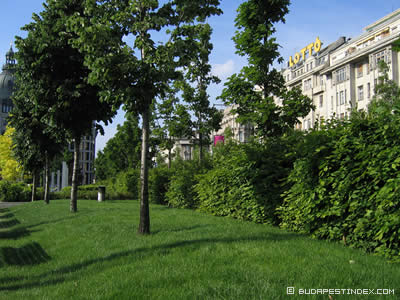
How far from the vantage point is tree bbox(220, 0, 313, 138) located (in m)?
12.5

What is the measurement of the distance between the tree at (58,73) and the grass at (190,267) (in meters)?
7.29

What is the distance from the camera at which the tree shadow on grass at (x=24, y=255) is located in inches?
274

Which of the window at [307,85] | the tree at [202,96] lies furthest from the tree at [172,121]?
the window at [307,85]

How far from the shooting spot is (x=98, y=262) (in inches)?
233

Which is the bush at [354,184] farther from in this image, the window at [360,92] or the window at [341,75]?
the window at [341,75]

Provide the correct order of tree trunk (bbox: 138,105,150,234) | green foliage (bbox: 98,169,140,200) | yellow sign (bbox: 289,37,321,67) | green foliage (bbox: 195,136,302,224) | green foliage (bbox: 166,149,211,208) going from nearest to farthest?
tree trunk (bbox: 138,105,150,234), green foliage (bbox: 195,136,302,224), green foliage (bbox: 166,149,211,208), green foliage (bbox: 98,169,140,200), yellow sign (bbox: 289,37,321,67)

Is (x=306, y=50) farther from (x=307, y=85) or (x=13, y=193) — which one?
(x=13, y=193)

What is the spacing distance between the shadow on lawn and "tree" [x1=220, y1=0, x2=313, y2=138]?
588cm

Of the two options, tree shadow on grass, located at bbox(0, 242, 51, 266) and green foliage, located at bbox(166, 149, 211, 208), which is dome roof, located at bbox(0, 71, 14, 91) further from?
tree shadow on grass, located at bbox(0, 242, 51, 266)

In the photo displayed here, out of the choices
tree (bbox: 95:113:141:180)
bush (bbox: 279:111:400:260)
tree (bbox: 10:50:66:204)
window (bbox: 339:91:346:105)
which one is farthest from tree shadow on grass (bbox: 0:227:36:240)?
window (bbox: 339:91:346:105)

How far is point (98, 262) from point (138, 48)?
4.83 m

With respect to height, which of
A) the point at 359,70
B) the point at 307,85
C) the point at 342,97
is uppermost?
the point at 307,85

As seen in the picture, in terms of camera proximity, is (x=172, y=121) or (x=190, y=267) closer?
(x=190, y=267)

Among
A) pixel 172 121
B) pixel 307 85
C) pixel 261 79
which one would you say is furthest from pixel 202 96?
pixel 307 85
